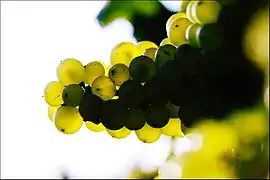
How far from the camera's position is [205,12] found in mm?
308

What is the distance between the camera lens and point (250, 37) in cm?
17

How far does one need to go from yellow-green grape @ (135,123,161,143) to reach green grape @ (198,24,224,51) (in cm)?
13

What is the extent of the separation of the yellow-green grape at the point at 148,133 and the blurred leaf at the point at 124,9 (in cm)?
21

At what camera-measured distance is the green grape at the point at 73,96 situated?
0.40 m

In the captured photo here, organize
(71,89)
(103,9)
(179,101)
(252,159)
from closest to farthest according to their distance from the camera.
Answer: (252,159)
(179,101)
(71,89)
(103,9)

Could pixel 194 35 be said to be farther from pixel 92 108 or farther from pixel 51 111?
pixel 51 111

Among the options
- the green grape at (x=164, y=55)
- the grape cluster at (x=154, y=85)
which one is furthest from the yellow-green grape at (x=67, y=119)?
the green grape at (x=164, y=55)

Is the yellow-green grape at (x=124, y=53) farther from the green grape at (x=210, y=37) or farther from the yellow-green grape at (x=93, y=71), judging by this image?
the green grape at (x=210, y=37)

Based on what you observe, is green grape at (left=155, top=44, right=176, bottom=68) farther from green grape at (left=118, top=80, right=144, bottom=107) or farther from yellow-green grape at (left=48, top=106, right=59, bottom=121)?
yellow-green grape at (left=48, top=106, right=59, bottom=121)

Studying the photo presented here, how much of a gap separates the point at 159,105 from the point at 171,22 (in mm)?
116

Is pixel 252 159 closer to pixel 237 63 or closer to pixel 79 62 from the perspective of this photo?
pixel 237 63

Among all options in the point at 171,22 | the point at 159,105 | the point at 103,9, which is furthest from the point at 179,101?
the point at 103,9

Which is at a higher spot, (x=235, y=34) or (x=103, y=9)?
(x=103, y=9)

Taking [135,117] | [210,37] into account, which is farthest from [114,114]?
[210,37]
